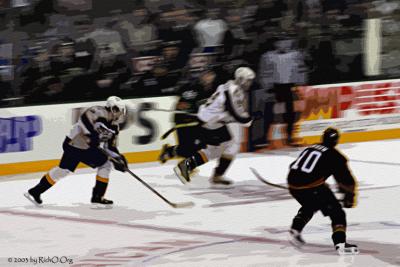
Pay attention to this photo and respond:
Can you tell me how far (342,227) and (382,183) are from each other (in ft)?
12.1

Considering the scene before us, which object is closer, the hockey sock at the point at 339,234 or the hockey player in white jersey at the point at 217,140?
the hockey sock at the point at 339,234

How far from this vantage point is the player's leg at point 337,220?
7762 mm

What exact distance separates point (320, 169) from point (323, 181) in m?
0.12

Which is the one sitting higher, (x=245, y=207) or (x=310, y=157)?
(x=310, y=157)

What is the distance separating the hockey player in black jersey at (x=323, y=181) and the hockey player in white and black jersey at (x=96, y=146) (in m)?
2.53

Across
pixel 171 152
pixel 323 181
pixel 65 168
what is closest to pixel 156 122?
pixel 171 152

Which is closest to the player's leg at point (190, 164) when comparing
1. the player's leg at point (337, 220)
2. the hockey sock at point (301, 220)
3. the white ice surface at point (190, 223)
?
the white ice surface at point (190, 223)

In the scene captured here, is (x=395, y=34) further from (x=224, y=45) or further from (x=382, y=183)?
(x=382, y=183)

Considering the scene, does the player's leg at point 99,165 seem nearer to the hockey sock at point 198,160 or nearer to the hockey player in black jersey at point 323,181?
the hockey sock at point 198,160

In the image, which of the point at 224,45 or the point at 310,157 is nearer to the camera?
the point at 310,157

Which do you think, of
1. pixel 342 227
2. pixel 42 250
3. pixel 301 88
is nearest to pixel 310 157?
pixel 342 227

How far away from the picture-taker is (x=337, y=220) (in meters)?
7.77

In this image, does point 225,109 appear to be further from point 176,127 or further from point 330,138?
point 330,138

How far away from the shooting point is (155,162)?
42.3 feet
